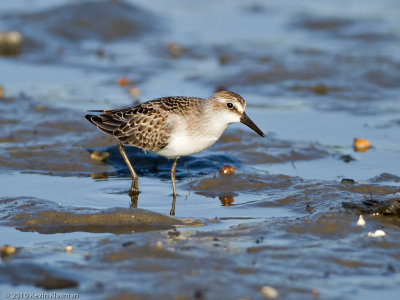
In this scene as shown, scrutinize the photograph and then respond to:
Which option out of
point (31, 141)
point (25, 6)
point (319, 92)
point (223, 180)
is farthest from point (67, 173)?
point (25, 6)

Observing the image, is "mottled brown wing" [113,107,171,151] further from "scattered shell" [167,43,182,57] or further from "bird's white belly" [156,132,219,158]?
"scattered shell" [167,43,182,57]

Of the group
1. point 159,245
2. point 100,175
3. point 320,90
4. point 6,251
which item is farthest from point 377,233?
point 320,90

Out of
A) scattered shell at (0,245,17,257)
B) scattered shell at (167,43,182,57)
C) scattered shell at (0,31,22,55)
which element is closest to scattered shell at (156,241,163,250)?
scattered shell at (0,245,17,257)

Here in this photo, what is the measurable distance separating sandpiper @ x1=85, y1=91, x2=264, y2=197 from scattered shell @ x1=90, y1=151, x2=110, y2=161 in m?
1.24

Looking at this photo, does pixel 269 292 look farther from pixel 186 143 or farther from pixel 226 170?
pixel 226 170

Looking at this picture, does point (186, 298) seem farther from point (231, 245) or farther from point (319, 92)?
point (319, 92)

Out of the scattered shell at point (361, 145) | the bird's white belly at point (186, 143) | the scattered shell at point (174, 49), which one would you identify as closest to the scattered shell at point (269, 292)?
the bird's white belly at point (186, 143)

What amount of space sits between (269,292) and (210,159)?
506cm

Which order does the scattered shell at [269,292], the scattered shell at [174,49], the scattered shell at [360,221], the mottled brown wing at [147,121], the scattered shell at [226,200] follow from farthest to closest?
the scattered shell at [174,49], the mottled brown wing at [147,121], the scattered shell at [226,200], the scattered shell at [360,221], the scattered shell at [269,292]

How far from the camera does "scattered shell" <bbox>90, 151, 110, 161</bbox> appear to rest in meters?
10.8

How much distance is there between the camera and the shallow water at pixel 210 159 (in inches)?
263

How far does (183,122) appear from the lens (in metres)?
9.27

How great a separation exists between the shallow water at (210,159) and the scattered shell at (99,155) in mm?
130

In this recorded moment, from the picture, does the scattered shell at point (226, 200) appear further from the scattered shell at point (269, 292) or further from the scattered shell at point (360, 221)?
the scattered shell at point (269, 292)
